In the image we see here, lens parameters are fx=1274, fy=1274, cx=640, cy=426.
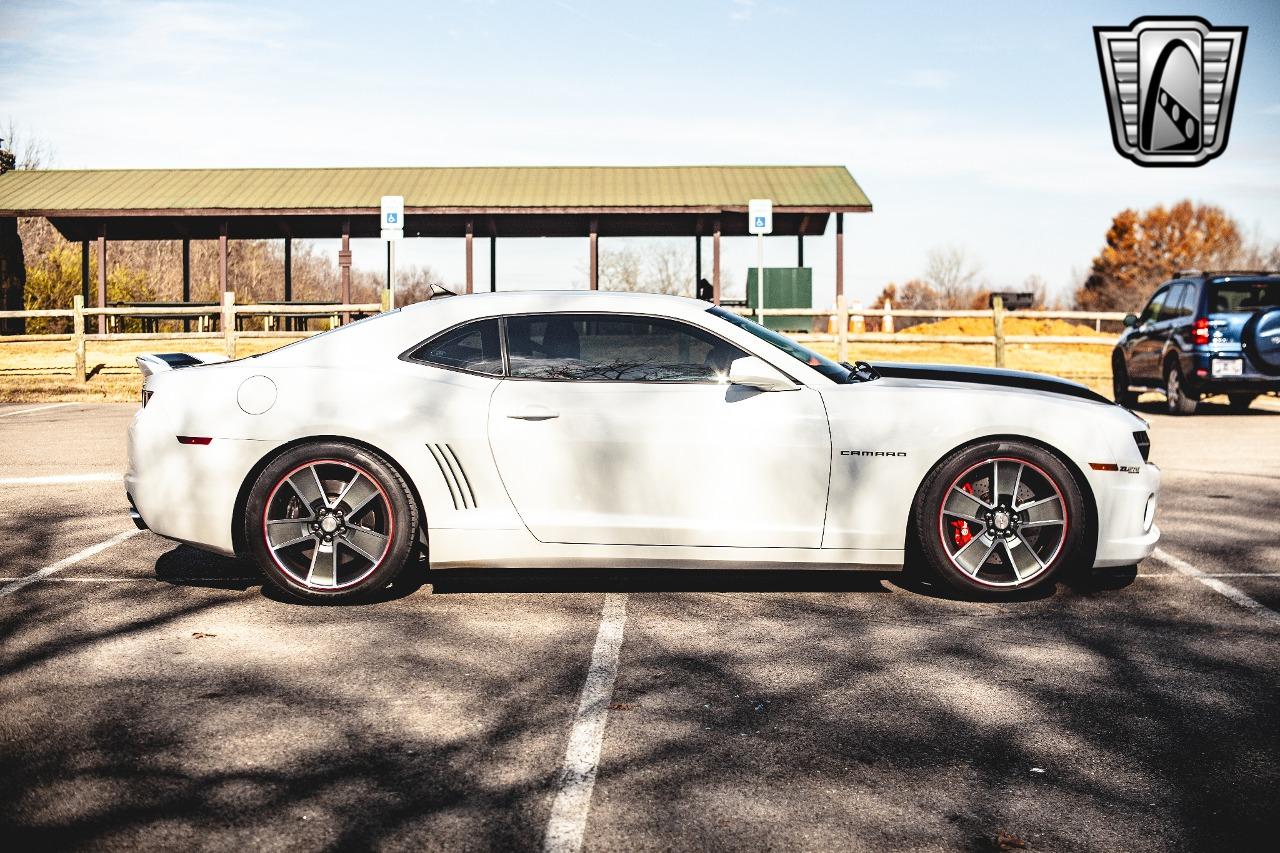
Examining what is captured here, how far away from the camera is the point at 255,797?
11.0ft

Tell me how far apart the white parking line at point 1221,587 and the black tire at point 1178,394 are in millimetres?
10205

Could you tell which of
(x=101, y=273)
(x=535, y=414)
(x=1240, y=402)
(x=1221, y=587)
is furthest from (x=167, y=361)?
(x=101, y=273)

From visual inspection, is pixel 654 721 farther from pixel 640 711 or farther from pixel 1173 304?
pixel 1173 304

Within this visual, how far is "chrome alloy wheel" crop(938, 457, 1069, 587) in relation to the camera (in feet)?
18.7

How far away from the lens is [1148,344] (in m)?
17.5

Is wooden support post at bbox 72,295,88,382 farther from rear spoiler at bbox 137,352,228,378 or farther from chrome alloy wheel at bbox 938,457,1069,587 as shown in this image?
chrome alloy wheel at bbox 938,457,1069,587

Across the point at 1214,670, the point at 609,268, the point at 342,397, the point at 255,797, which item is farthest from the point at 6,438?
the point at 609,268

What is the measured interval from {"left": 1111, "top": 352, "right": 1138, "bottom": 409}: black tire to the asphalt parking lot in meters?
12.7

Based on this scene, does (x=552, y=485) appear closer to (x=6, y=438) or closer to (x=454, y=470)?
(x=454, y=470)

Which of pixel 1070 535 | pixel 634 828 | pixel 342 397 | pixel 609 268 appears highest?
pixel 609 268

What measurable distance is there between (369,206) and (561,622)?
24600 mm

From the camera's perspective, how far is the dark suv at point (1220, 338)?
15562 mm

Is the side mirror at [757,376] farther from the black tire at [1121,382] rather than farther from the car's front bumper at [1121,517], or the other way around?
the black tire at [1121,382]

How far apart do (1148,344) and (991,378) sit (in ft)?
40.0
